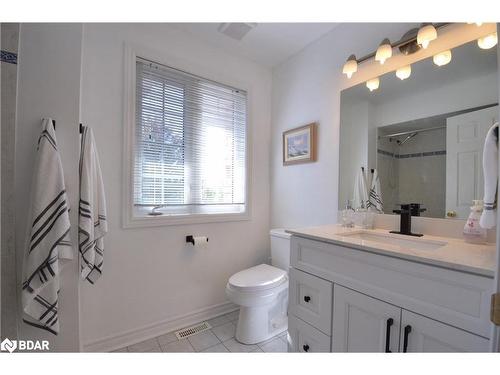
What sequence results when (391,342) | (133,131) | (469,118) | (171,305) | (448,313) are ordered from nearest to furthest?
(448,313)
(391,342)
(469,118)
(133,131)
(171,305)

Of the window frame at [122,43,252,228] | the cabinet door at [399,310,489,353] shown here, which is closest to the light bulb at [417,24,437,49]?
the cabinet door at [399,310,489,353]

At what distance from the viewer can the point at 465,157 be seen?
106 centimetres

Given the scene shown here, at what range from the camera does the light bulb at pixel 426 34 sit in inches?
41.6

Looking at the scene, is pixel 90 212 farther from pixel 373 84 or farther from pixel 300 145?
pixel 373 84

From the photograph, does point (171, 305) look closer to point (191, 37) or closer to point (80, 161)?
point (80, 161)

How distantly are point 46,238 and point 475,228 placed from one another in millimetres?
1847

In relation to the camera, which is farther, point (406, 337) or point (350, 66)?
point (350, 66)

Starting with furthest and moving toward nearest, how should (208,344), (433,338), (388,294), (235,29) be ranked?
(235,29) < (208,344) < (388,294) < (433,338)

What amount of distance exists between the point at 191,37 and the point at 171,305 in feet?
7.09

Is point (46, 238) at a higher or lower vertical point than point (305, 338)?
higher

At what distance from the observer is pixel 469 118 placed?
1.05 m

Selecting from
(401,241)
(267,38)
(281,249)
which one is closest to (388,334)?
(401,241)

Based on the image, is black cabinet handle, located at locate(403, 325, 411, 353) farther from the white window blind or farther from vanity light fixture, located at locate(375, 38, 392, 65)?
the white window blind
